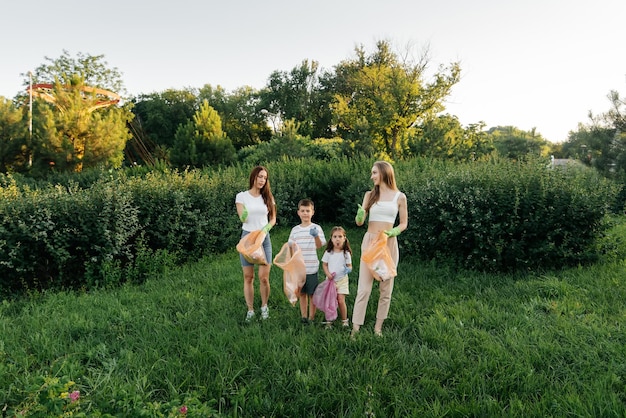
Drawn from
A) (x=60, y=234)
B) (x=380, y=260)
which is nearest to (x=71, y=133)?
(x=60, y=234)

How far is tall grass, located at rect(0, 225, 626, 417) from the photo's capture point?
305cm

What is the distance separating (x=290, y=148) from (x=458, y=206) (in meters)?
14.0

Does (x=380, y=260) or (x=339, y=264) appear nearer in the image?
(x=380, y=260)

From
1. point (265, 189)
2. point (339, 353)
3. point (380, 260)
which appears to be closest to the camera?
point (339, 353)

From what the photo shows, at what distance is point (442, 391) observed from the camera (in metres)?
3.17

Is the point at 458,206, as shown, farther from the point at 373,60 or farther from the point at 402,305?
the point at 373,60

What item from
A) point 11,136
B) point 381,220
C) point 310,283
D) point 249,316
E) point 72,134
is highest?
point 72,134

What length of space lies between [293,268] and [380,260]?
966 millimetres

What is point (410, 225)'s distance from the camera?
25.4ft

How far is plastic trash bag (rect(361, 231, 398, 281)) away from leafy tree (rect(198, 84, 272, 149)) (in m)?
44.6

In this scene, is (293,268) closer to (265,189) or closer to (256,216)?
(256,216)


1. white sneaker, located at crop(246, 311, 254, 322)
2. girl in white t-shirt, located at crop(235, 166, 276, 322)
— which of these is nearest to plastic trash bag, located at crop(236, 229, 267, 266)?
girl in white t-shirt, located at crop(235, 166, 276, 322)

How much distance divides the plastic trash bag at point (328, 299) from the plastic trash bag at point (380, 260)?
1.85 ft

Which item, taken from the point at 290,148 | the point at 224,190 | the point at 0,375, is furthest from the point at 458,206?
the point at 290,148
